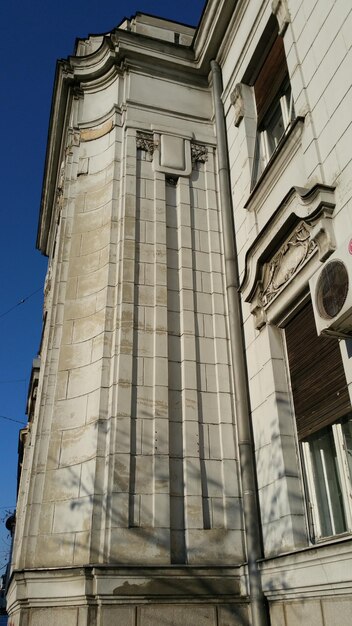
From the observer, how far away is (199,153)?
39.7 ft

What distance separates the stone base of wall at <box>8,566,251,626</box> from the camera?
743 cm

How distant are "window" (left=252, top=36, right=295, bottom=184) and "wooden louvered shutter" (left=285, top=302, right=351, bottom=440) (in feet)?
11.2

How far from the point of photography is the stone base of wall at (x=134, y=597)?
7426 millimetres

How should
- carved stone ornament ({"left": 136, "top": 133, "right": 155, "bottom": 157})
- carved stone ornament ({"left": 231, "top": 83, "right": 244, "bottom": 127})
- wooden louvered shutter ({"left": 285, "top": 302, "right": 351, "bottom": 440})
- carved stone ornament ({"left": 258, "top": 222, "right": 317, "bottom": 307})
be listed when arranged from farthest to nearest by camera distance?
1. carved stone ornament ({"left": 136, "top": 133, "right": 155, "bottom": 157})
2. carved stone ornament ({"left": 231, "top": 83, "right": 244, "bottom": 127})
3. carved stone ornament ({"left": 258, "top": 222, "right": 317, "bottom": 307})
4. wooden louvered shutter ({"left": 285, "top": 302, "right": 351, "bottom": 440})

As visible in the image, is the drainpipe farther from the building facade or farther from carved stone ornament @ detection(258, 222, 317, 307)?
carved stone ornament @ detection(258, 222, 317, 307)

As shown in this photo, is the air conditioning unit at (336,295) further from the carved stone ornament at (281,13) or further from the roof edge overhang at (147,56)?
the roof edge overhang at (147,56)

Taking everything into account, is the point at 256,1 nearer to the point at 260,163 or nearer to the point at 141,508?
the point at 260,163

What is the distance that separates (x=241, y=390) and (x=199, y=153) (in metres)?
5.61

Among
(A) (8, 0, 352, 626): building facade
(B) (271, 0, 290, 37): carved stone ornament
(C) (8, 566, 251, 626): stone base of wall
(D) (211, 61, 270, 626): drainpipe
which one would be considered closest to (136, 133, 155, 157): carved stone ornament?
(A) (8, 0, 352, 626): building facade

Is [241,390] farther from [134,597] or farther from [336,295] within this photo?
[336,295]

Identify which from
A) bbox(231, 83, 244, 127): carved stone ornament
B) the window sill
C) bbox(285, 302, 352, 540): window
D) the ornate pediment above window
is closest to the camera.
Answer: bbox(285, 302, 352, 540): window

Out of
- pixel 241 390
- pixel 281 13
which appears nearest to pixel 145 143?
pixel 281 13

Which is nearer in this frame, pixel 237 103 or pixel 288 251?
pixel 288 251

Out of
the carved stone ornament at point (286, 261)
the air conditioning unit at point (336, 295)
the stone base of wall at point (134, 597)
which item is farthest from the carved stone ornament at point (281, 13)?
the stone base of wall at point (134, 597)
